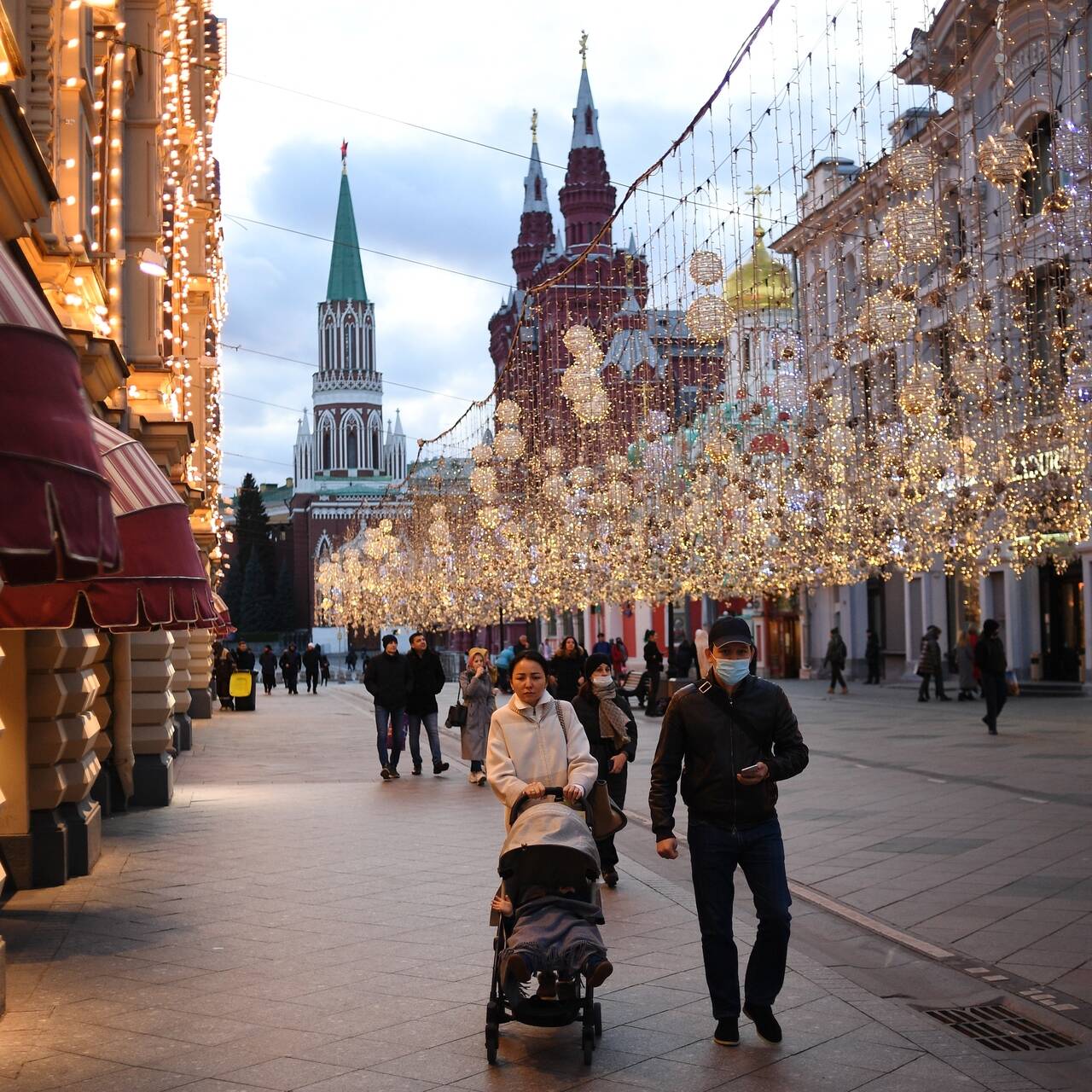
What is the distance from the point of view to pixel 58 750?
35.4ft

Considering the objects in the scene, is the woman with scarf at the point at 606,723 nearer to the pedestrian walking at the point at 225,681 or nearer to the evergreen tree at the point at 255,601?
the pedestrian walking at the point at 225,681

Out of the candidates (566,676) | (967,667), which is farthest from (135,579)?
(967,667)

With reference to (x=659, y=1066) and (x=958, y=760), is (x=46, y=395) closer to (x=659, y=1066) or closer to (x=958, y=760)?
(x=659, y=1066)

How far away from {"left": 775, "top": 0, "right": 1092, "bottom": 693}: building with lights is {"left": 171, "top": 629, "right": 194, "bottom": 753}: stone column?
433 inches

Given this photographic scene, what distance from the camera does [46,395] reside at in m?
4.82

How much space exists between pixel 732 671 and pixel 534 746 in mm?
1216

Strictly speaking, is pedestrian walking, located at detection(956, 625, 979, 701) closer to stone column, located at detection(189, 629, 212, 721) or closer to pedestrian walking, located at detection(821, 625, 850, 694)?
pedestrian walking, located at detection(821, 625, 850, 694)

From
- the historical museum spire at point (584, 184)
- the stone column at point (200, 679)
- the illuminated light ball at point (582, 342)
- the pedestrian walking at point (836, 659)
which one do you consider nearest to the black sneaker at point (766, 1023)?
the illuminated light ball at point (582, 342)

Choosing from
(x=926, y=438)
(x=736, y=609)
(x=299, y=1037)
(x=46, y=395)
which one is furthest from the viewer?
(x=736, y=609)

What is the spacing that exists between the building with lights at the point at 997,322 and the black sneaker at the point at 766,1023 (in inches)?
459

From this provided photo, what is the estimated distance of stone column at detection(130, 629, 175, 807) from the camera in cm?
1706

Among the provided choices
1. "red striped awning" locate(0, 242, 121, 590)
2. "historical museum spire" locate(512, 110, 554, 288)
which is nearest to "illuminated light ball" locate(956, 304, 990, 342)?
"red striped awning" locate(0, 242, 121, 590)

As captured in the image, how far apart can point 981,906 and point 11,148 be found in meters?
7.39

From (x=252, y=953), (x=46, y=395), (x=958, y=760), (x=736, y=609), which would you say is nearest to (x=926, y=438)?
(x=958, y=760)
